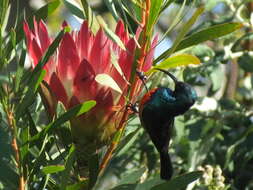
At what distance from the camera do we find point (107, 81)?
3.38 ft

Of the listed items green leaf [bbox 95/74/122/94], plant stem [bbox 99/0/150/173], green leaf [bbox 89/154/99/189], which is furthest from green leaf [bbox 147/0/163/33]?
green leaf [bbox 89/154/99/189]

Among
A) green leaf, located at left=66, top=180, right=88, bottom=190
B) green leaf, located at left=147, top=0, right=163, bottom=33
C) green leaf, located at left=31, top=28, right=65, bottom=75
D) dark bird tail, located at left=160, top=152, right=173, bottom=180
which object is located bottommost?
dark bird tail, located at left=160, top=152, right=173, bottom=180

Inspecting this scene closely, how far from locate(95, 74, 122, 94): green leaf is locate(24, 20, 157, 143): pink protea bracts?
30mm

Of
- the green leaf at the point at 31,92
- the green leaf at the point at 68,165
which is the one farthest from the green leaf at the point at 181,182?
the green leaf at the point at 31,92

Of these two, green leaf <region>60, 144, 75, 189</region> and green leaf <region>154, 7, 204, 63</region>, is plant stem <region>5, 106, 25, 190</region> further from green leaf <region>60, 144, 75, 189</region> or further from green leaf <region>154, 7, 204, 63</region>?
green leaf <region>154, 7, 204, 63</region>

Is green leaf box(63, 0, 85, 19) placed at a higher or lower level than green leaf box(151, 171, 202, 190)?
higher

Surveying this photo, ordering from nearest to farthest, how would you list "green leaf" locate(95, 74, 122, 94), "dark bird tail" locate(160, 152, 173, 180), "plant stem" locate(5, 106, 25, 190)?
"green leaf" locate(95, 74, 122, 94) < "plant stem" locate(5, 106, 25, 190) < "dark bird tail" locate(160, 152, 173, 180)

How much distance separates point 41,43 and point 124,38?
151 mm

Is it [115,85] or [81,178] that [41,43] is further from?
[81,178]

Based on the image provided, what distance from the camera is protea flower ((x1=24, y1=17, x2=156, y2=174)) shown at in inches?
42.3

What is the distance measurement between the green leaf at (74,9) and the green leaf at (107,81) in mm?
212

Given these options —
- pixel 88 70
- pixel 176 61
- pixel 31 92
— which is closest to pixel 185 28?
pixel 176 61

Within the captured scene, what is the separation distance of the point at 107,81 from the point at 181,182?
249mm

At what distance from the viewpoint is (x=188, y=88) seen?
1379 millimetres
